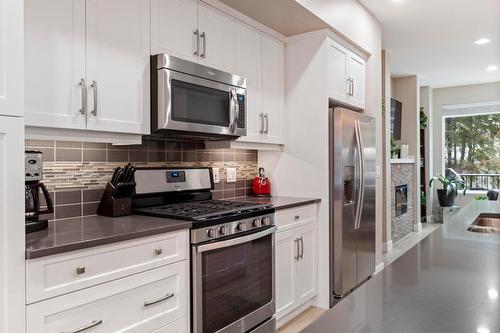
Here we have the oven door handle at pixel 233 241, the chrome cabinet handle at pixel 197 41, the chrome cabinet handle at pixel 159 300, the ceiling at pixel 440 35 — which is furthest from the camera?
the ceiling at pixel 440 35

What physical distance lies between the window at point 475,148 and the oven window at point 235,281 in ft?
22.2

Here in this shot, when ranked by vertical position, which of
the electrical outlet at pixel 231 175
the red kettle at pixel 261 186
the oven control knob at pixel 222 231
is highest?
the electrical outlet at pixel 231 175

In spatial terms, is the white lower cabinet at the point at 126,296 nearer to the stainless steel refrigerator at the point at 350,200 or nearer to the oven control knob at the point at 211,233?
the oven control knob at the point at 211,233

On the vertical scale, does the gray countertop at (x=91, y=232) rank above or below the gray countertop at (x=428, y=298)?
above

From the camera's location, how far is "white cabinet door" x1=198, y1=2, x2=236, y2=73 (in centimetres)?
248

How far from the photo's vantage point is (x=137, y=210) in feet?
7.33

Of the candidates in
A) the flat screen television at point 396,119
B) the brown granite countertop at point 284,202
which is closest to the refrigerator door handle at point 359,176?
the brown granite countertop at point 284,202

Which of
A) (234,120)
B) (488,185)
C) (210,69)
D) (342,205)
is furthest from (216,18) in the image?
(488,185)

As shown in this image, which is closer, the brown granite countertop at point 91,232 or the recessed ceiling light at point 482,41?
the brown granite countertop at point 91,232

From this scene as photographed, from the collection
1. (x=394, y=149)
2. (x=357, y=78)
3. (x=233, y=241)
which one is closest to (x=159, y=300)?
(x=233, y=241)

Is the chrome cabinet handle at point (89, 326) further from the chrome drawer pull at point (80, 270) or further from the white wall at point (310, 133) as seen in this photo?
the white wall at point (310, 133)

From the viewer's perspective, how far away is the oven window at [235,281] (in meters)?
2.04

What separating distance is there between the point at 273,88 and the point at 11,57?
7.21 feet

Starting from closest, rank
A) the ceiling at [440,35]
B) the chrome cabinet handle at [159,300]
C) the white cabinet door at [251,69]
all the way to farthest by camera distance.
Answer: the chrome cabinet handle at [159,300]
the white cabinet door at [251,69]
the ceiling at [440,35]
